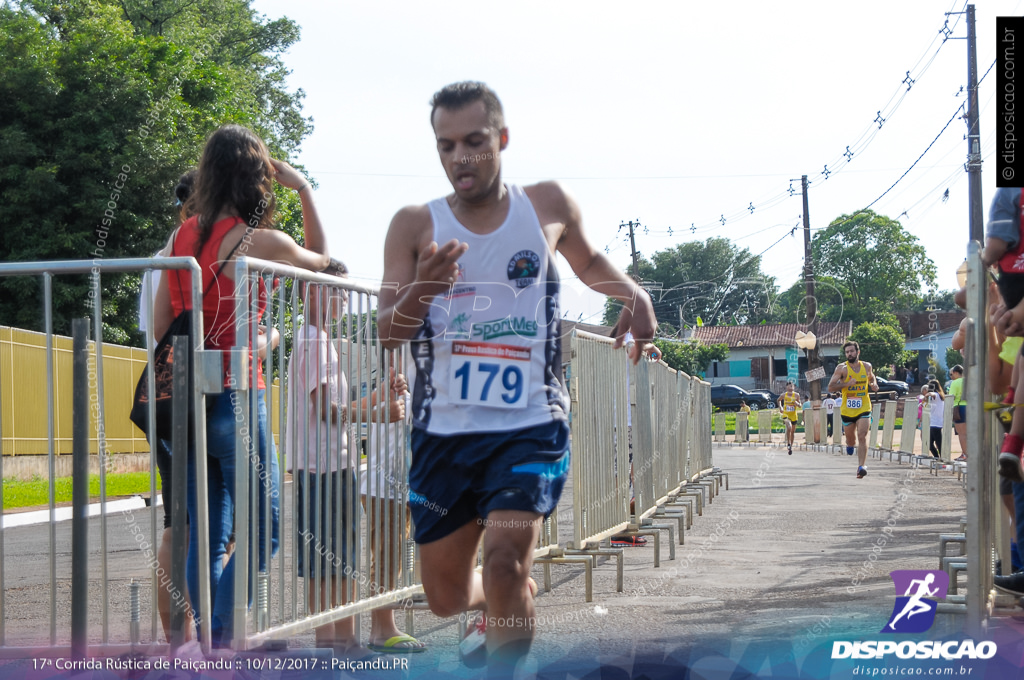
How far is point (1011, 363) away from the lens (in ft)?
19.5

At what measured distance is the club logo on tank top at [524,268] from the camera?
12.0ft

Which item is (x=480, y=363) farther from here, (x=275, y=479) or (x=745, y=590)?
(x=745, y=590)

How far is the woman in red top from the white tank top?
31.6 inches

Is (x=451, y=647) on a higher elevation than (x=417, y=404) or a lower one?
lower

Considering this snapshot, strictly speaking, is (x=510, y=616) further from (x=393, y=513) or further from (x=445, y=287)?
(x=393, y=513)

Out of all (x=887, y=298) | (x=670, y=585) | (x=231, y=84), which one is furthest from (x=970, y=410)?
(x=887, y=298)

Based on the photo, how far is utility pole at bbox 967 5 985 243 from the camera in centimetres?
2291

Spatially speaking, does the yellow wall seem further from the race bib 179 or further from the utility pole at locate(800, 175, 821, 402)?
the utility pole at locate(800, 175, 821, 402)

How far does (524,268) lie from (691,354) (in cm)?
7275

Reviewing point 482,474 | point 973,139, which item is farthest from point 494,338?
point 973,139

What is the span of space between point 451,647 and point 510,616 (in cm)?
198

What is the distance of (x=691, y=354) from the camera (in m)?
75.5

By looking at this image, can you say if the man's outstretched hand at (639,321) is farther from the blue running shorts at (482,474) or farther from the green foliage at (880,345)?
the green foliage at (880,345)

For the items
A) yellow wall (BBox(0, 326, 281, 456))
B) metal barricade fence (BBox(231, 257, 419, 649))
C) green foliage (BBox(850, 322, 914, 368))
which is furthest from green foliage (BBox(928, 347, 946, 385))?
metal barricade fence (BBox(231, 257, 419, 649))
